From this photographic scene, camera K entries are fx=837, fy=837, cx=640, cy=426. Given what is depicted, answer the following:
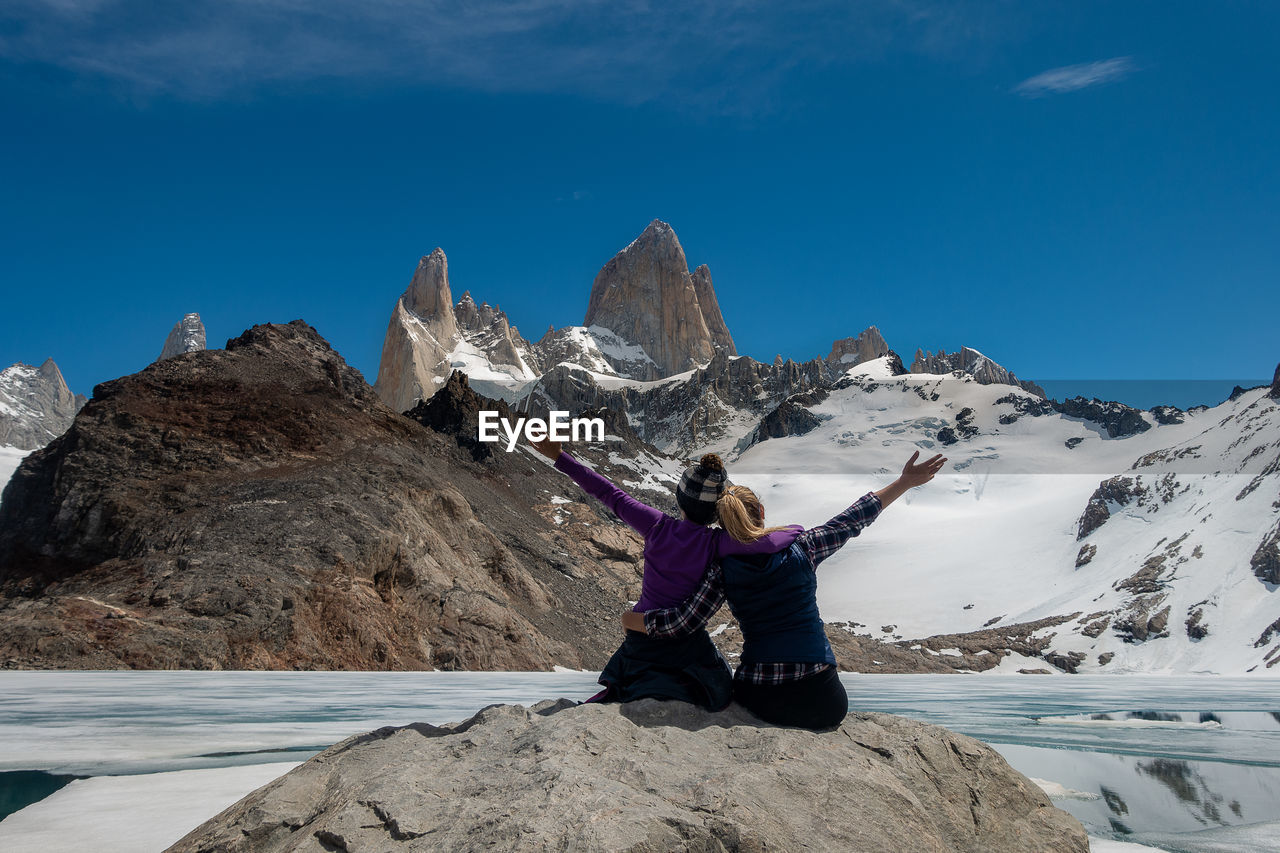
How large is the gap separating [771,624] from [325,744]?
16.3ft

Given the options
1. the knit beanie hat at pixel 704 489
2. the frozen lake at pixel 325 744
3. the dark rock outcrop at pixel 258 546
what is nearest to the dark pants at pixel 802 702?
the knit beanie hat at pixel 704 489

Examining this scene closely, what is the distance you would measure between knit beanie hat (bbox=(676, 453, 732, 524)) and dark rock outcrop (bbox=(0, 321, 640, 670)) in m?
24.0

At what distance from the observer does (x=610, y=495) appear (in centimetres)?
507

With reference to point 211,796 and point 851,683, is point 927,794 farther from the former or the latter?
point 851,683

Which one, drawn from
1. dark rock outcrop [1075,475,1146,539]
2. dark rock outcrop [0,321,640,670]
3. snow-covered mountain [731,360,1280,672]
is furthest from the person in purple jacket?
dark rock outcrop [1075,475,1146,539]

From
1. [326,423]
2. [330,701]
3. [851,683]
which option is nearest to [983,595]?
[326,423]

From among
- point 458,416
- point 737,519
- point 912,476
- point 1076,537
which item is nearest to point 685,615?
point 737,519

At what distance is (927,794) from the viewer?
4.05 metres

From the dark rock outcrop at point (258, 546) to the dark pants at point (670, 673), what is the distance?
77.2ft

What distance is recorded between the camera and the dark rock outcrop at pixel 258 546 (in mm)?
25812

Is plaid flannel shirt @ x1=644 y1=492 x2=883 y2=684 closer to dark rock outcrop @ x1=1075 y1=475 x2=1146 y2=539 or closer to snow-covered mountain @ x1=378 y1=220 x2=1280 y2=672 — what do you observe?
snow-covered mountain @ x1=378 y1=220 x2=1280 y2=672

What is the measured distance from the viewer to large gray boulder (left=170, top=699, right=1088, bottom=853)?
3.05 m

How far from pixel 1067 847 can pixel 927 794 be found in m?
0.98

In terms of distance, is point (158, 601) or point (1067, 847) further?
point (158, 601)
